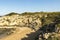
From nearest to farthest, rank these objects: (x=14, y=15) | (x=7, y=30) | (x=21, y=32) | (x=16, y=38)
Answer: (x=16, y=38) < (x=21, y=32) < (x=7, y=30) < (x=14, y=15)

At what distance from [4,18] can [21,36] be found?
21322mm

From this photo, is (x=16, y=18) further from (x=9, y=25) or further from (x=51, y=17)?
(x=51, y=17)

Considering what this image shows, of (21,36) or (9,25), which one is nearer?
(21,36)

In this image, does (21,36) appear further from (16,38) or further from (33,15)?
(33,15)

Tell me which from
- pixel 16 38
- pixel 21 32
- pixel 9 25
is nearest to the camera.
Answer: pixel 16 38

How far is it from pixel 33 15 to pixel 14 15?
7923mm

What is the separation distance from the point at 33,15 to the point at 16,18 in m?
5.65

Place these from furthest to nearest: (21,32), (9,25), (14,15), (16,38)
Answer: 1. (14,15)
2. (9,25)
3. (21,32)
4. (16,38)

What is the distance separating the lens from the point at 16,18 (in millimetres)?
73750

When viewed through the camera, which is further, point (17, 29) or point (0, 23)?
point (0, 23)

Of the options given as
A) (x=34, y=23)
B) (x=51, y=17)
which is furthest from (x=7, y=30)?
(x=51, y=17)

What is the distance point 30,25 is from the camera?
67500 mm

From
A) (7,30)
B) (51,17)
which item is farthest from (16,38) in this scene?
(51,17)

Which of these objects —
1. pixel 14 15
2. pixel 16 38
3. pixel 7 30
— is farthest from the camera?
pixel 14 15
